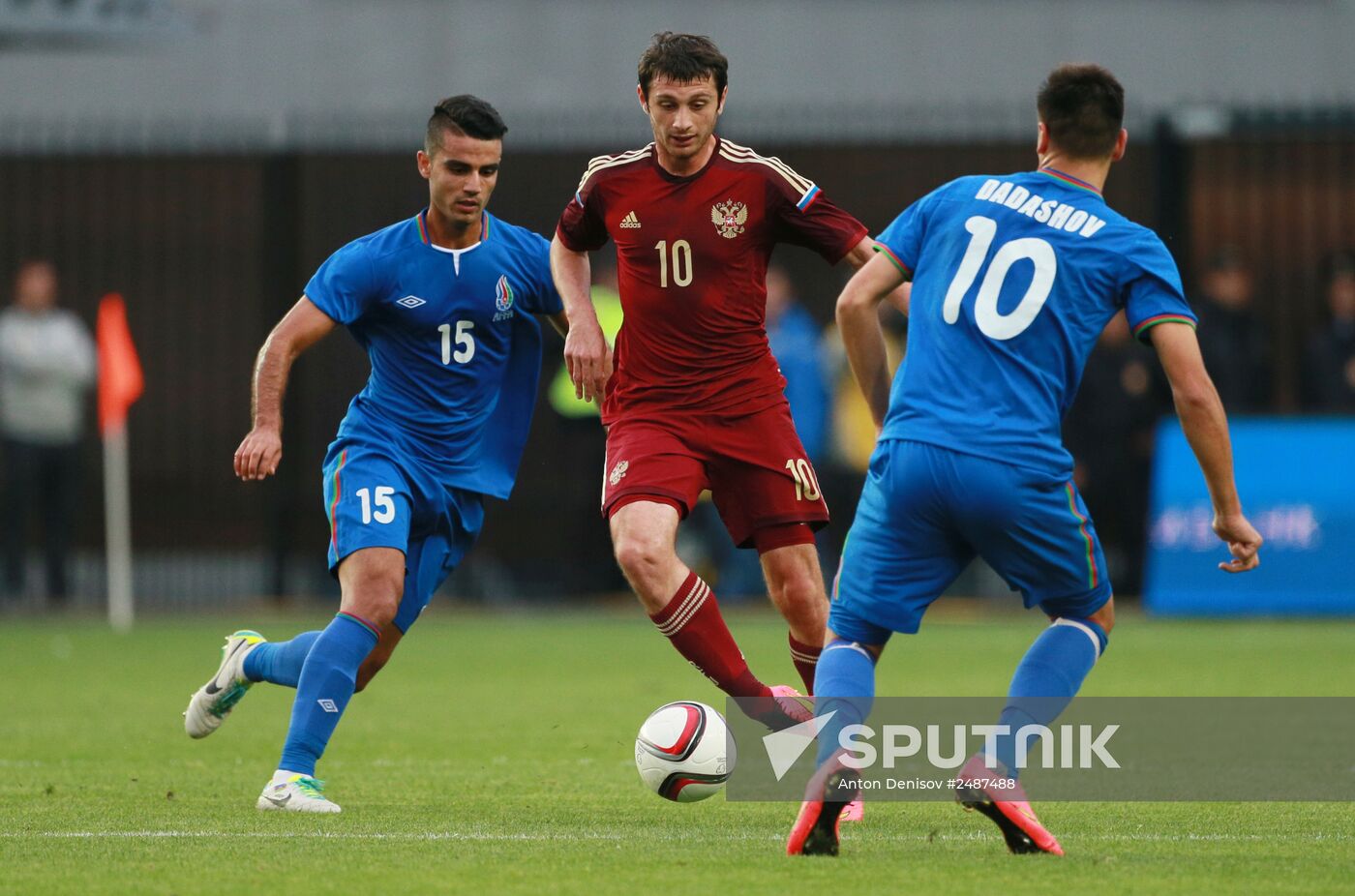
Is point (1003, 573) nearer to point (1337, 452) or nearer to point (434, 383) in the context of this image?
point (434, 383)

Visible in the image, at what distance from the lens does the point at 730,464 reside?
700cm

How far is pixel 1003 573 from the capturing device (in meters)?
5.65

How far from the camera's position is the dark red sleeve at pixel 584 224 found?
23.2 feet

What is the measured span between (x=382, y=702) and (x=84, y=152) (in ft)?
30.9

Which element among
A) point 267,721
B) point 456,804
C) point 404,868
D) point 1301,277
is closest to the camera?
point 404,868

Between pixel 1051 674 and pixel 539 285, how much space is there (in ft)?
8.68

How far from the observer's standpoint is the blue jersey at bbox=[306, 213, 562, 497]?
283 inches

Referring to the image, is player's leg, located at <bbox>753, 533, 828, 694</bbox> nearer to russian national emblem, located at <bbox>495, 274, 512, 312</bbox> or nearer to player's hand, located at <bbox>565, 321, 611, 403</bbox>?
player's hand, located at <bbox>565, 321, 611, 403</bbox>

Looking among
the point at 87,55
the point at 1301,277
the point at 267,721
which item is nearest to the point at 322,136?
the point at 87,55

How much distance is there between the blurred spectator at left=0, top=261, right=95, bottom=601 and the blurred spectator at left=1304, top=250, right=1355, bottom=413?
965 centimetres

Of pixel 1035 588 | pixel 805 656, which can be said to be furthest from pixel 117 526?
pixel 1035 588

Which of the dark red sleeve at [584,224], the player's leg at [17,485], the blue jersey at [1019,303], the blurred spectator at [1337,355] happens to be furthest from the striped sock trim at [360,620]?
the player's leg at [17,485]

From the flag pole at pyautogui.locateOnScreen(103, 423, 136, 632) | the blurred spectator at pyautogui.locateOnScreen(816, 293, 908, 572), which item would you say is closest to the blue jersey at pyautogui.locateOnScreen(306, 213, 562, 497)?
the flag pole at pyautogui.locateOnScreen(103, 423, 136, 632)

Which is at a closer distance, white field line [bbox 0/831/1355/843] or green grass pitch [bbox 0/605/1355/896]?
green grass pitch [bbox 0/605/1355/896]
